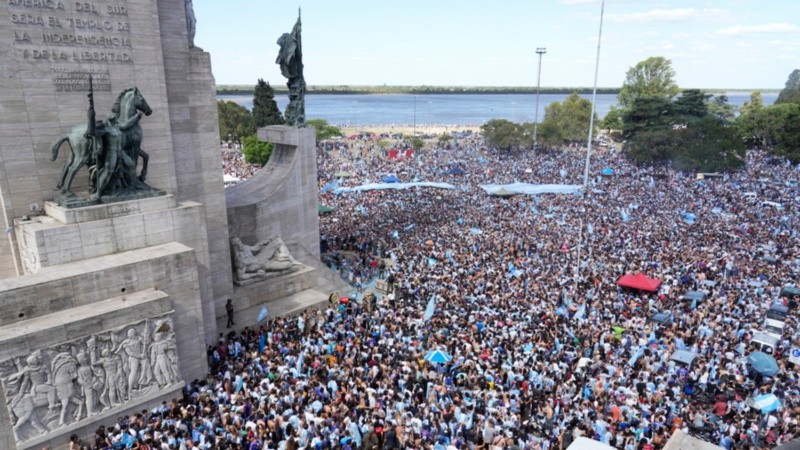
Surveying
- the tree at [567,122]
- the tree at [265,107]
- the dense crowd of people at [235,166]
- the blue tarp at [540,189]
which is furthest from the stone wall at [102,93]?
the tree at [567,122]

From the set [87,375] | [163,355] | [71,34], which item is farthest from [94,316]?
[71,34]

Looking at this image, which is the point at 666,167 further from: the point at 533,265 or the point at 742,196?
the point at 533,265

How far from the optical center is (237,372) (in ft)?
49.1

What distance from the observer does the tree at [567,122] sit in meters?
63.5

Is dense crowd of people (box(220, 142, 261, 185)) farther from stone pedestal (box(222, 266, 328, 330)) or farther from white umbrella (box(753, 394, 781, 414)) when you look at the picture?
white umbrella (box(753, 394, 781, 414))

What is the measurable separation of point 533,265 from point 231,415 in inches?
615

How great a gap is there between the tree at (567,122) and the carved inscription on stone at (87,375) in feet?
187

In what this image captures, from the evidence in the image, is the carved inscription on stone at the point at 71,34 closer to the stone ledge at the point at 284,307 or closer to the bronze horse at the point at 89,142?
the bronze horse at the point at 89,142

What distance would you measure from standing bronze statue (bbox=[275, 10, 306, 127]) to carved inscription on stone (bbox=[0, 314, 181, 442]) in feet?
39.1

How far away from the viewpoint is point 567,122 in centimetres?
6925

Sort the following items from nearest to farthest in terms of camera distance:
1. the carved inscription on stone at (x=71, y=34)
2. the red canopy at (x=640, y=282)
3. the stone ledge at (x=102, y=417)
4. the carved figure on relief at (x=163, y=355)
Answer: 1. the stone ledge at (x=102, y=417)
2. the carved figure on relief at (x=163, y=355)
3. the carved inscription on stone at (x=71, y=34)
4. the red canopy at (x=640, y=282)

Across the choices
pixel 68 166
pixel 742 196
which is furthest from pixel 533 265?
pixel 742 196

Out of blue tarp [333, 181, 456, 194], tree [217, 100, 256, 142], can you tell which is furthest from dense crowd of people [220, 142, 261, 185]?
blue tarp [333, 181, 456, 194]

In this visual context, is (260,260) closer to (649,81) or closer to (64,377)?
(64,377)
